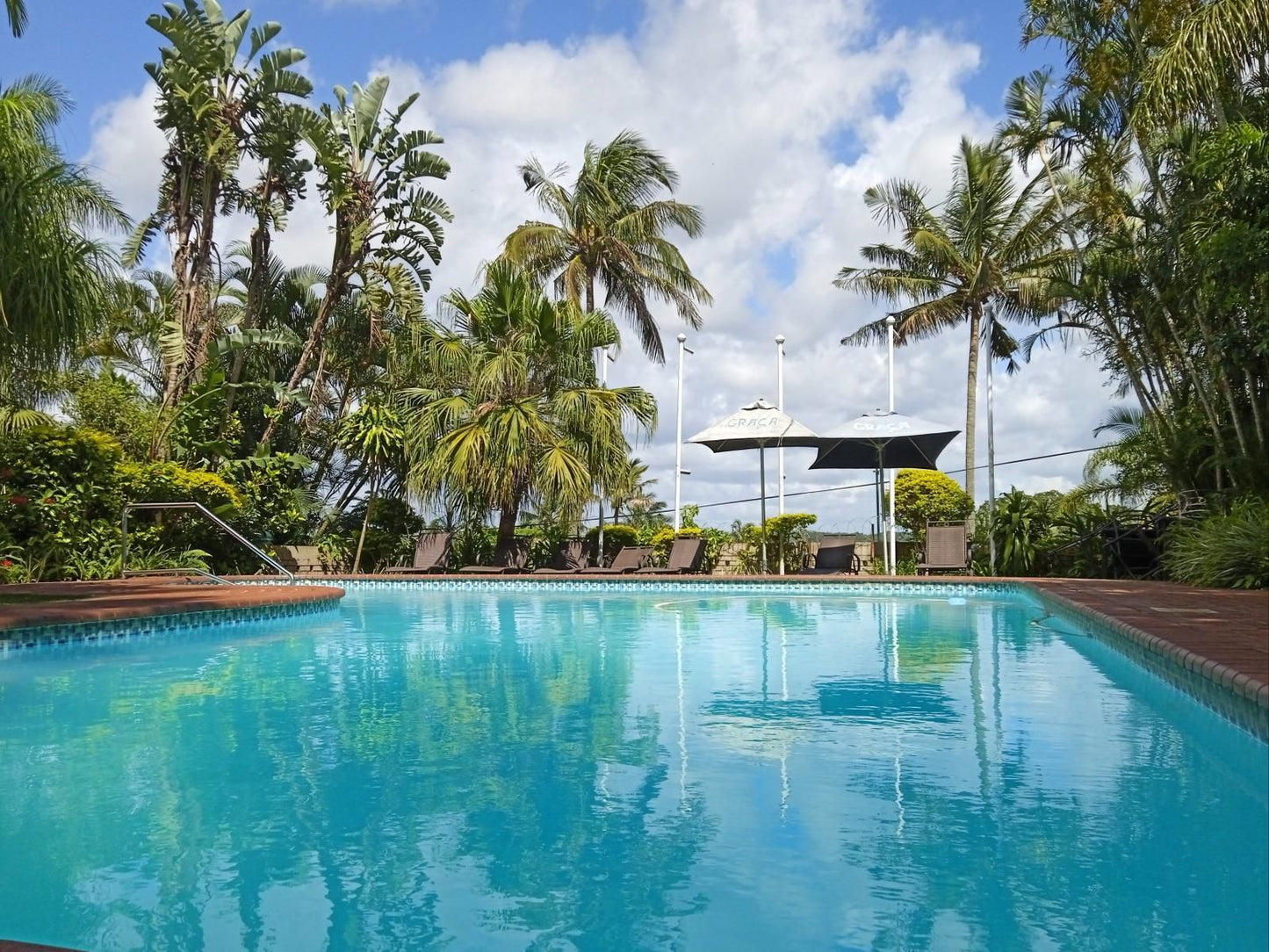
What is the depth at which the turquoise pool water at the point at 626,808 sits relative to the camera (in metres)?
2.89

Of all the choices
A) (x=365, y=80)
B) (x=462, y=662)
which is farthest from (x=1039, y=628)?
(x=365, y=80)

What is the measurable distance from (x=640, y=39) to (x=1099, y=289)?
826cm

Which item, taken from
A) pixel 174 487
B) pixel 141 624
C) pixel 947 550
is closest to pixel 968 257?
pixel 947 550

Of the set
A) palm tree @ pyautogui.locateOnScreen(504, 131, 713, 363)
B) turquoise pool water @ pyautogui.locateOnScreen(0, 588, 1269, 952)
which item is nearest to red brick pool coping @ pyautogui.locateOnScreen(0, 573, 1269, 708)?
turquoise pool water @ pyautogui.locateOnScreen(0, 588, 1269, 952)

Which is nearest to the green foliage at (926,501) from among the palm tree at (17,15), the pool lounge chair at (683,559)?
the pool lounge chair at (683,559)

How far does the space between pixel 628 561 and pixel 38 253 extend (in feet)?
35.2

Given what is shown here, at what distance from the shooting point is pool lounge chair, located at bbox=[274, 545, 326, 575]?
59.7 feet

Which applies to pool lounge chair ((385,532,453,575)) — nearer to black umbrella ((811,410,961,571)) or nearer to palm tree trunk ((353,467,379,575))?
palm tree trunk ((353,467,379,575))

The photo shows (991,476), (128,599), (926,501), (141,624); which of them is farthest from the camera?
(926,501)

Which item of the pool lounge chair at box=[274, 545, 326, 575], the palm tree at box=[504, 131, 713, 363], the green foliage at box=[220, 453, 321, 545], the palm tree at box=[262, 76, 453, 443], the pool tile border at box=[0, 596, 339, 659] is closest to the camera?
the pool tile border at box=[0, 596, 339, 659]

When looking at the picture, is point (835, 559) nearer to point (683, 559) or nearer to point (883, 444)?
point (883, 444)

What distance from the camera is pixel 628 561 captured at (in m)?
18.0

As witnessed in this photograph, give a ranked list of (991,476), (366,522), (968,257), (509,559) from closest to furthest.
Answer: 1. (991,476)
2. (509,559)
3. (366,522)
4. (968,257)

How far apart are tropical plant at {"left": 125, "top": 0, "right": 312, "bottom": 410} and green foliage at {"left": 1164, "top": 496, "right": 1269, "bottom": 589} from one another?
1499 cm
